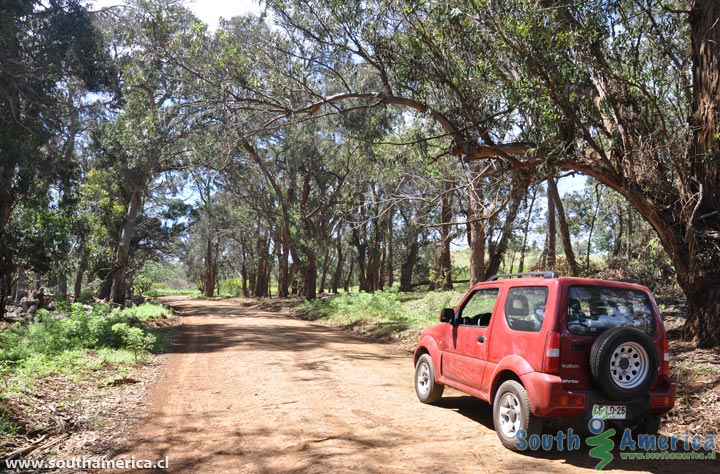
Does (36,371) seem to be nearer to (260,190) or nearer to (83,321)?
(83,321)

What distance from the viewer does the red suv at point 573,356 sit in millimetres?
4863

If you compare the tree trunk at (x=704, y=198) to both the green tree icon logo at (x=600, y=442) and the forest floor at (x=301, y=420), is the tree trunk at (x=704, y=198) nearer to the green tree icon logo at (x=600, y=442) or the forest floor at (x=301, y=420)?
the forest floor at (x=301, y=420)

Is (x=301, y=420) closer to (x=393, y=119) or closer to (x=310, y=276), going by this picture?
(x=393, y=119)

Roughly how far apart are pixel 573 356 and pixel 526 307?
73 centimetres

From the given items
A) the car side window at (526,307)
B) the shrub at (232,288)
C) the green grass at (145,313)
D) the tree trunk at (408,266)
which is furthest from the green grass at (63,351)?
the shrub at (232,288)

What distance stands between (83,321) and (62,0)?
977 cm

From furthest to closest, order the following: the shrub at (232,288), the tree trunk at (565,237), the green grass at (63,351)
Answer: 1. the shrub at (232,288)
2. the tree trunk at (565,237)
3. the green grass at (63,351)

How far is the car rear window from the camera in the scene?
5.10 m

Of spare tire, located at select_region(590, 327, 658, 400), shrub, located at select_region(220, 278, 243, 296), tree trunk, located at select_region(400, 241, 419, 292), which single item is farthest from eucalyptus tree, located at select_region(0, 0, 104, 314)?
shrub, located at select_region(220, 278, 243, 296)

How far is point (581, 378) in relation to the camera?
4949mm

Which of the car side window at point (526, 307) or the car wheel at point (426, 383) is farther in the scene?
the car wheel at point (426, 383)

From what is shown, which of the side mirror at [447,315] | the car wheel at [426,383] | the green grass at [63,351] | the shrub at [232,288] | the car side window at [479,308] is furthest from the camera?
the shrub at [232,288]

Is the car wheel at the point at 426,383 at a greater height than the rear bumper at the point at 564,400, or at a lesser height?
lesser

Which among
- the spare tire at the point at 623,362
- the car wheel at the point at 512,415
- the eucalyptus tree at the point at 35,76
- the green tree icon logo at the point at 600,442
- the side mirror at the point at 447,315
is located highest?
the eucalyptus tree at the point at 35,76
